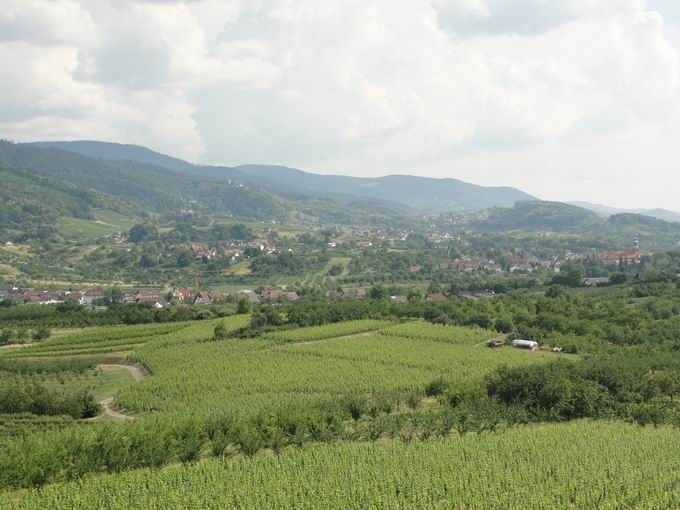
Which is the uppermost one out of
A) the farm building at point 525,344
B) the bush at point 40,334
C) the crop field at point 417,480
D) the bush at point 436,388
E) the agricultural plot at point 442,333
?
the crop field at point 417,480

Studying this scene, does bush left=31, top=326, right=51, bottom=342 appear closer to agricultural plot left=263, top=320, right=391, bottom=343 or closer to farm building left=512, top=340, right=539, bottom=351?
agricultural plot left=263, top=320, right=391, bottom=343

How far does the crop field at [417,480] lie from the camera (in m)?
21.0

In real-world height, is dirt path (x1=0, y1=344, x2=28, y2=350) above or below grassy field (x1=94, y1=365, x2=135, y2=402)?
below

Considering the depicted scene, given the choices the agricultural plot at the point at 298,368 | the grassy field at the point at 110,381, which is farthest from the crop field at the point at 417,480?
the grassy field at the point at 110,381

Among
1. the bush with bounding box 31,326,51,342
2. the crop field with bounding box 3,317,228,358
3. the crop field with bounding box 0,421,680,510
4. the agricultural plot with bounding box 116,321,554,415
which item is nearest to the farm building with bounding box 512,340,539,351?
the agricultural plot with bounding box 116,321,554,415

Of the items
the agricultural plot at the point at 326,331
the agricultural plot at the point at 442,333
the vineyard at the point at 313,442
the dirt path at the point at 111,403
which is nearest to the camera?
the vineyard at the point at 313,442

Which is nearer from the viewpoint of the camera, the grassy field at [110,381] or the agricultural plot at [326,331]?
the grassy field at [110,381]

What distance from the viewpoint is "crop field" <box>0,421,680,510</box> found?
68.9ft

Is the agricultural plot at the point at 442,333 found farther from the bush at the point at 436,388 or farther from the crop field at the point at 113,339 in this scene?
the crop field at the point at 113,339

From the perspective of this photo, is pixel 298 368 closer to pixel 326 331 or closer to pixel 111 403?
pixel 111 403

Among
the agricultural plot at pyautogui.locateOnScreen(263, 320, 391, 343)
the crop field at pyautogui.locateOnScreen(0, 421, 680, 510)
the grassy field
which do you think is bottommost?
the grassy field

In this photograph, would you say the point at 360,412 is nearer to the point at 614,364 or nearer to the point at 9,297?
the point at 614,364

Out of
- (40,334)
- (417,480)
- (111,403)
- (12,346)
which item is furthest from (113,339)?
(417,480)

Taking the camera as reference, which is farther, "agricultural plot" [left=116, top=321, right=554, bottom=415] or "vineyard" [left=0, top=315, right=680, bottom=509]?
"agricultural plot" [left=116, top=321, right=554, bottom=415]
